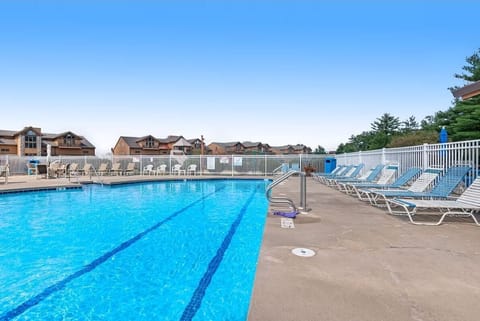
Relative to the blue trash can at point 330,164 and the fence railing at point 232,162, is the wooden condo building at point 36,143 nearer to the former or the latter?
the fence railing at point 232,162

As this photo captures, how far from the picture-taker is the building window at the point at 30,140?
37.7 m

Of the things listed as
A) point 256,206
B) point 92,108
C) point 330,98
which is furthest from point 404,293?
point 92,108

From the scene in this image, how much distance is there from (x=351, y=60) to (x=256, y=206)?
30.6 feet

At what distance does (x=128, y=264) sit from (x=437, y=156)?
7138mm

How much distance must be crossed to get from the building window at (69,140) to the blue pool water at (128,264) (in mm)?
39718

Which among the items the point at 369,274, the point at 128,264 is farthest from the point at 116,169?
the point at 369,274

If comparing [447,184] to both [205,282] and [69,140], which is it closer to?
[205,282]

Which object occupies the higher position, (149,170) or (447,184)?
(447,184)

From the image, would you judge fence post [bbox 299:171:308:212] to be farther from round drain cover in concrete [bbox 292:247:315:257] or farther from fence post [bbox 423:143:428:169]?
fence post [bbox 423:143:428:169]

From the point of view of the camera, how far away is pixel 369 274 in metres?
2.37

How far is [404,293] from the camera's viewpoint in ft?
6.63

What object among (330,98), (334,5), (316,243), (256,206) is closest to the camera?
(316,243)

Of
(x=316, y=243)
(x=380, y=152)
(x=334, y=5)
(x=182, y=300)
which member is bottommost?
(x=182, y=300)

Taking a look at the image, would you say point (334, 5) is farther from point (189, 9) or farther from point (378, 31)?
point (189, 9)
